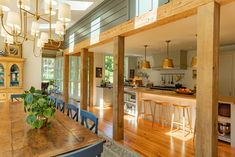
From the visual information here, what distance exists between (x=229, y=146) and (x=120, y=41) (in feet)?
9.93

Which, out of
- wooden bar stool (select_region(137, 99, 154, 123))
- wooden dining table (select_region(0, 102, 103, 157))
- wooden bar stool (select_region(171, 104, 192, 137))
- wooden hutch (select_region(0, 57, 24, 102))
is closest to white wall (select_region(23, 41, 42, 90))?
wooden hutch (select_region(0, 57, 24, 102))

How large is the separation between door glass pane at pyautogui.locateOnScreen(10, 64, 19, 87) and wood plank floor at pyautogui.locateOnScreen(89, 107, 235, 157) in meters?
2.85

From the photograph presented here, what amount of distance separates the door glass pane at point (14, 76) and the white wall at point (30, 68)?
332 millimetres

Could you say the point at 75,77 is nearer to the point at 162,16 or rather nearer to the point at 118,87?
the point at 118,87

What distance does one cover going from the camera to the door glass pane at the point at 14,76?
5.28 metres

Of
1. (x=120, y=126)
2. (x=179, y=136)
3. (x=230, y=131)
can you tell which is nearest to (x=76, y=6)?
(x=120, y=126)

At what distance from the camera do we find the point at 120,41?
148 inches

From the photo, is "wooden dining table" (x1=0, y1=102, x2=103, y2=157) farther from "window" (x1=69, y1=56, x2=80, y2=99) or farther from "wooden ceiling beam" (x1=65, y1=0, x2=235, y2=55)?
"window" (x1=69, y1=56, x2=80, y2=99)

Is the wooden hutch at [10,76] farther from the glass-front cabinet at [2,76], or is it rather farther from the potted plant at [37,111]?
the potted plant at [37,111]

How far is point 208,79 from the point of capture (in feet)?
6.52

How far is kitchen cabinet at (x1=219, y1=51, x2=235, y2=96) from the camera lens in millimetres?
5785

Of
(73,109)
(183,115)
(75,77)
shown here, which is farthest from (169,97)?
(75,77)

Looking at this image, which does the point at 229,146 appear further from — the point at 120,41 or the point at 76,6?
the point at 76,6

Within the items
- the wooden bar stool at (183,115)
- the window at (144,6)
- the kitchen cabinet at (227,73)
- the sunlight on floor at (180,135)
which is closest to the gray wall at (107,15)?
the window at (144,6)
